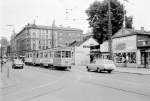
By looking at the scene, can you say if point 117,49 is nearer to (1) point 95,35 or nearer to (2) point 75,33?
(1) point 95,35

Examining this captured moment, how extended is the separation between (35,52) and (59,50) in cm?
1379

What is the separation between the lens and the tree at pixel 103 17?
5144 cm

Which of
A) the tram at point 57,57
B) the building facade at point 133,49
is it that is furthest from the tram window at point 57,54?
the building facade at point 133,49

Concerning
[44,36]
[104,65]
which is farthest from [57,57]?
[44,36]

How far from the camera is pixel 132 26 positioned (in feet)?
188

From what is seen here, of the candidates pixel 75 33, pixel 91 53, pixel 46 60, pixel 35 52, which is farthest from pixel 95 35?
pixel 75 33

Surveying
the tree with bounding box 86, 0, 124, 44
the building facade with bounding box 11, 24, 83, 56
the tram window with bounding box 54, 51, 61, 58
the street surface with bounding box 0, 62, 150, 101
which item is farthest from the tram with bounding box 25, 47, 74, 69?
the building facade with bounding box 11, 24, 83, 56

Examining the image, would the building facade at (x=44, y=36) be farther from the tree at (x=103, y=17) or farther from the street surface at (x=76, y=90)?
the street surface at (x=76, y=90)

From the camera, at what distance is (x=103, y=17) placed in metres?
52.2

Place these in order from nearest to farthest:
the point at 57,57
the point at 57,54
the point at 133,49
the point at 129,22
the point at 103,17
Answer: the point at 57,57 → the point at 57,54 → the point at 133,49 → the point at 103,17 → the point at 129,22

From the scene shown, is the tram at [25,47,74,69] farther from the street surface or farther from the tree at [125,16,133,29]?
the tree at [125,16,133,29]

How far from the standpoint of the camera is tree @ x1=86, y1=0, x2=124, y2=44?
51438 mm

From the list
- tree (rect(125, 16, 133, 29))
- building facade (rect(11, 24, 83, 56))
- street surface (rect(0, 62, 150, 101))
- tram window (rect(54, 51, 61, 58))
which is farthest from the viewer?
building facade (rect(11, 24, 83, 56))

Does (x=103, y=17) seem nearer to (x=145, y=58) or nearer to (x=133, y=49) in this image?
(x=133, y=49)
